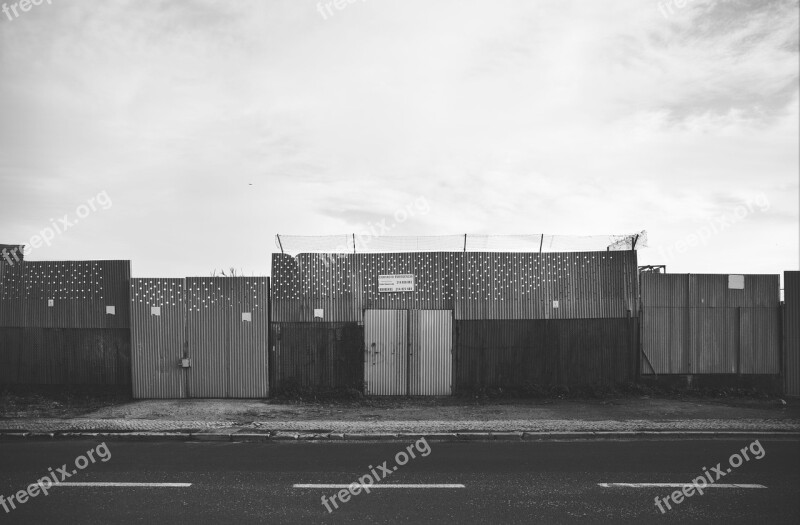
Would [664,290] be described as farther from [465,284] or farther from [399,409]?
[399,409]

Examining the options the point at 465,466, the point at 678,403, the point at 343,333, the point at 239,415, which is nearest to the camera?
the point at 465,466

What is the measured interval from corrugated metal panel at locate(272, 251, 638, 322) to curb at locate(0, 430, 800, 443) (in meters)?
4.03

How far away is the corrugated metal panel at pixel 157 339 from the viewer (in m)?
13.8

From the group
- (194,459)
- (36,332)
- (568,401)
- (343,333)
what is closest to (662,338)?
(568,401)

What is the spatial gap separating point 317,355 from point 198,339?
278cm

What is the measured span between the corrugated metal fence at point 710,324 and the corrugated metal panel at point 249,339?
9.02 m

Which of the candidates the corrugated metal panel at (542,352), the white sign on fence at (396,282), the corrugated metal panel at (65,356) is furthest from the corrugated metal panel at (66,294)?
the corrugated metal panel at (542,352)

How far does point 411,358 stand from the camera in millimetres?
13891

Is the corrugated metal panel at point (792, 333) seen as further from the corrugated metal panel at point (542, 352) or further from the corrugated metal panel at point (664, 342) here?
the corrugated metal panel at point (542, 352)

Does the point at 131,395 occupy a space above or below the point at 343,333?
below

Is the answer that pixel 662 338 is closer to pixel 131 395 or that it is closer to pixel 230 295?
pixel 230 295

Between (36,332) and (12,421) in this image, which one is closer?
(12,421)

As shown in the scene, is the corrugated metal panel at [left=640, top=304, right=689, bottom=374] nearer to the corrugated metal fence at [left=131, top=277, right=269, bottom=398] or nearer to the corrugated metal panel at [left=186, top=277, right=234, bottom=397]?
the corrugated metal fence at [left=131, top=277, right=269, bottom=398]

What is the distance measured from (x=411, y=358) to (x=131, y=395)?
6586 millimetres
